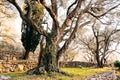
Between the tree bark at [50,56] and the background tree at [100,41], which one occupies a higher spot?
the background tree at [100,41]

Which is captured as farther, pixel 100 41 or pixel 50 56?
pixel 100 41

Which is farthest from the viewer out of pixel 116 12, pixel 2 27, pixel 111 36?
pixel 111 36

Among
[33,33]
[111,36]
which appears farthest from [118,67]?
[33,33]

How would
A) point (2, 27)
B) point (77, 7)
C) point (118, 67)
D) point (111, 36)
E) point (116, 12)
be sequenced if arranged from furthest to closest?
point (111, 36) < point (2, 27) < point (118, 67) < point (116, 12) < point (77, 7)

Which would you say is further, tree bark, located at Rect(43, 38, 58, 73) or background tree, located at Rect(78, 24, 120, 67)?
background tree, located at Rect(78, 24, 120, 67)

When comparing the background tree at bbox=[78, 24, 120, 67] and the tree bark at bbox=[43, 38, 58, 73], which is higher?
the background tree at bbox=[78, 24, 120, 67]

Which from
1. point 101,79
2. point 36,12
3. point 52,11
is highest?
point 36,12

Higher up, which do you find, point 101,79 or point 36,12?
point 36,12

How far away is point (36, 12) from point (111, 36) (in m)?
17.8

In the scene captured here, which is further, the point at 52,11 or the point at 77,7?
the point at 77,7

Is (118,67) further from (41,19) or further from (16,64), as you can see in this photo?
(16,64)

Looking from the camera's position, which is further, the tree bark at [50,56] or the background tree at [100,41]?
the background tree at [100,41]

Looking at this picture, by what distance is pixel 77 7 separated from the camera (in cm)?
1783

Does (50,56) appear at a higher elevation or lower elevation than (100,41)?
lower
